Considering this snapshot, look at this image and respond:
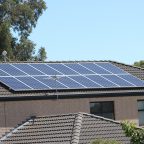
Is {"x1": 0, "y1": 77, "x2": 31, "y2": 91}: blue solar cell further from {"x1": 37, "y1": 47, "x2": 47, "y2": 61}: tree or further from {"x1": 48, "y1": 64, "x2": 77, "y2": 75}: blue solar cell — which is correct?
{"x1": 37, "y1": 47, "x2": 47, "y2": 61}: tree

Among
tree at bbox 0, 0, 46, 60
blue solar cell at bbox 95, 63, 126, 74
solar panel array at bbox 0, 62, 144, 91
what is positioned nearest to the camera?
solar panel array at bbox 0, 62, 144, 91

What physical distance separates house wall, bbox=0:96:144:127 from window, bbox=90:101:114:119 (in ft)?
0.86

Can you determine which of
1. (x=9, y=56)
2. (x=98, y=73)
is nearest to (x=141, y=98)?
(x=98, y=73)

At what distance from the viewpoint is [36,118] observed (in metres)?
27.3

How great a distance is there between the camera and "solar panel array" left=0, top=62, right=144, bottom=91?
28.5 meters

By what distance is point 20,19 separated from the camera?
60.6m

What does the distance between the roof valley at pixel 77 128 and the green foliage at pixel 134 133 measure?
203 centimetres

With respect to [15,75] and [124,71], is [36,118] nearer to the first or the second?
[15,75]

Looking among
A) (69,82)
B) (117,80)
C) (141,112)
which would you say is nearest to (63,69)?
(69,82)

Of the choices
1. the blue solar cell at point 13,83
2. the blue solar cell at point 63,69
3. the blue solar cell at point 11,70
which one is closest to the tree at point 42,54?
the blue solar cell at point 63,69

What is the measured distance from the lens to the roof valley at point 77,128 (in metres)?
24.3

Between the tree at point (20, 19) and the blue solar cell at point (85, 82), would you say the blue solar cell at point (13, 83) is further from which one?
the tree at point (20, 19)

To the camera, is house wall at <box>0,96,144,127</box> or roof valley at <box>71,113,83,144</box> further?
house wall at <box>0,96,144,127</box>

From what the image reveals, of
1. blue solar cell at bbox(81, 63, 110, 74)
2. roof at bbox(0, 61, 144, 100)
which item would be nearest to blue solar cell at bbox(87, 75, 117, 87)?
roof at bbox(0, 61, 144, 100)
